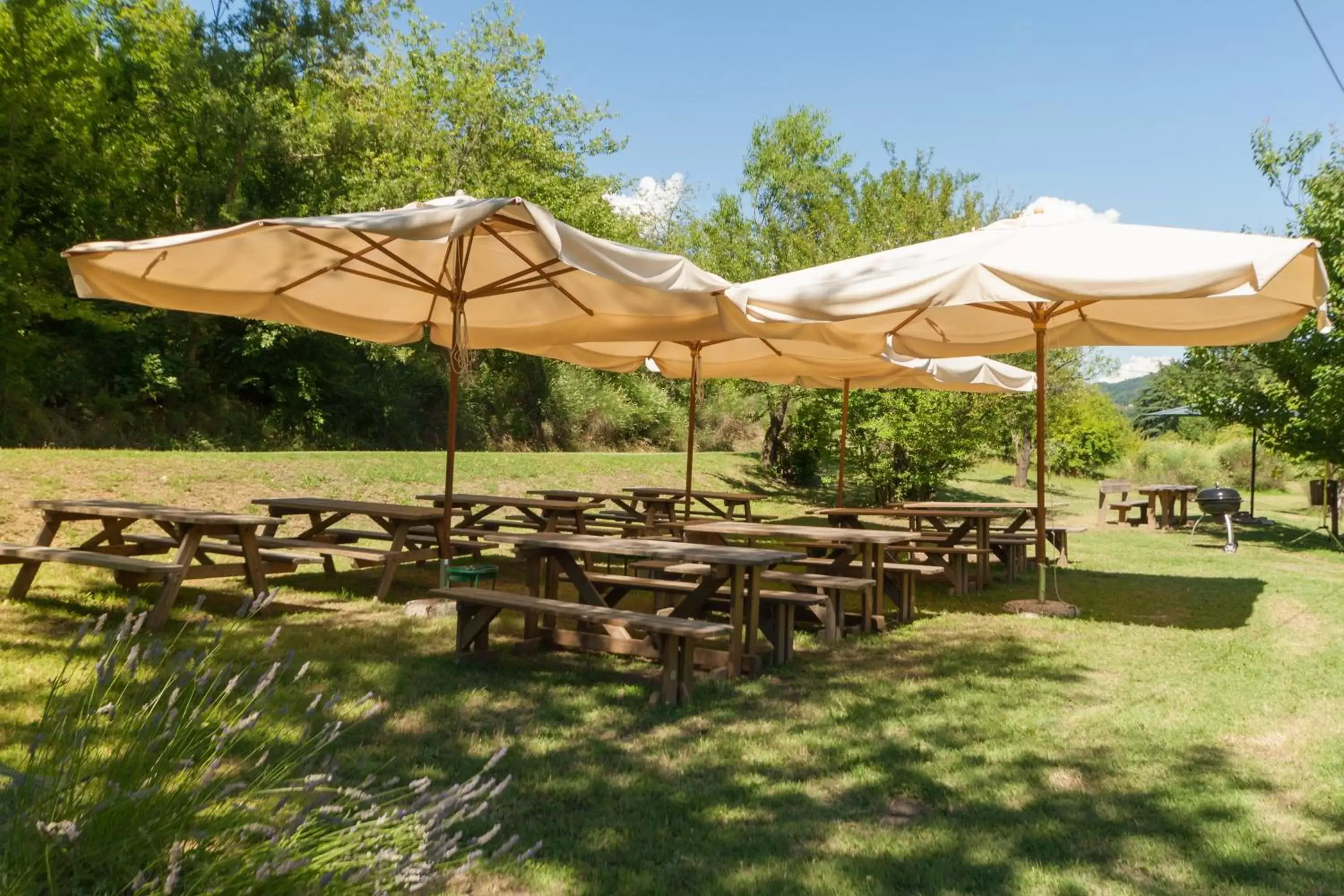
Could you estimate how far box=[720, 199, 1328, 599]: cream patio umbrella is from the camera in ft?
17.7

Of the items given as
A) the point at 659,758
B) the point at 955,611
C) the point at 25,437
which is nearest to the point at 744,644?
the point at 659,758

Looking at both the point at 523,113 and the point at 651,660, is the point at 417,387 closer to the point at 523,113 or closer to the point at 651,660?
the point at 523,113

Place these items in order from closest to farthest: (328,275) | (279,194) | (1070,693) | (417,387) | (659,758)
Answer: (659,758) < (1070,693) < (328,275) < (279,194) < (417,387)

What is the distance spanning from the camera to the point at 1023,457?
1065 inches

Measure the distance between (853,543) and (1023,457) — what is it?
22271 mm

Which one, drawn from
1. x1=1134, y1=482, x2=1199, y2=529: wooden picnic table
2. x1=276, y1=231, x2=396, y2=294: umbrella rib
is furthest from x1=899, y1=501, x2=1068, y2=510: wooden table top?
x1=1134, y1=482, x2=1199, y2=529: wooden picnic table

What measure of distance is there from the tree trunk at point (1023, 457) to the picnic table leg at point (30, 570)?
23.6 meters

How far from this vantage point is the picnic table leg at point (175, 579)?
518cm

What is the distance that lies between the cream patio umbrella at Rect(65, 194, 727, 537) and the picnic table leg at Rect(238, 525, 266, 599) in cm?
127

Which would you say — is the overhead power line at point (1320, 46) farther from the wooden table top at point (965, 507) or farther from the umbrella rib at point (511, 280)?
the umbrella rib at point (511, 280)

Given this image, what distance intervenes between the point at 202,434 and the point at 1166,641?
56.8 feet

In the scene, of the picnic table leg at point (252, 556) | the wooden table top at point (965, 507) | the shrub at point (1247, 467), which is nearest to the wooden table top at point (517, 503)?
the picnic table leg at point (252, 556)

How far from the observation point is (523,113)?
27969mm

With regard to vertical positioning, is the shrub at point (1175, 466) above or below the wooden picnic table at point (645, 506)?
above
